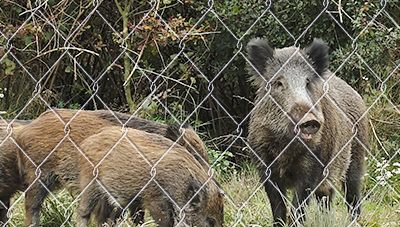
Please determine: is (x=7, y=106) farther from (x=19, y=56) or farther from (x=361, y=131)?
(x=361, y=131)

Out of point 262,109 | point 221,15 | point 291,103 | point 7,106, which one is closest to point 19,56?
point 7,106

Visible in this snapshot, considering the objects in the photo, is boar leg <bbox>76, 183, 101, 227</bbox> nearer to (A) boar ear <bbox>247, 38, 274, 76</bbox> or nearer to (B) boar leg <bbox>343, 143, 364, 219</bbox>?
(A) boar ear <bbox>247, 38, 274, 76</bbox>

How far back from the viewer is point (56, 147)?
437 centimetres

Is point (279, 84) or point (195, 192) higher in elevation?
point (279, 84)

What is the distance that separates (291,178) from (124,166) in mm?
1220

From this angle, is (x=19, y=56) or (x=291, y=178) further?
(x=19, y=56)

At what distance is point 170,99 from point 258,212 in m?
3.29

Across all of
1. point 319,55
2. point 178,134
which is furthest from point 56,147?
point 319,55

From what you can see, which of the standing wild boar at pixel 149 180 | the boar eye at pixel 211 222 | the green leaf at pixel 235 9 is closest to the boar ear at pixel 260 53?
the standing wild boar at pixel 149 180

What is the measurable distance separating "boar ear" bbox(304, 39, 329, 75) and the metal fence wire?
206 millimetres

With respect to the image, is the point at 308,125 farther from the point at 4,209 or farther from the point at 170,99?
the point at 170,99

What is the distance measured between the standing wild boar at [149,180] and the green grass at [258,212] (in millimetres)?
142

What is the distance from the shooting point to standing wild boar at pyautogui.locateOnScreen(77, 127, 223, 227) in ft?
13.5

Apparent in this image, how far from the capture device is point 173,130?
455 centimetres
